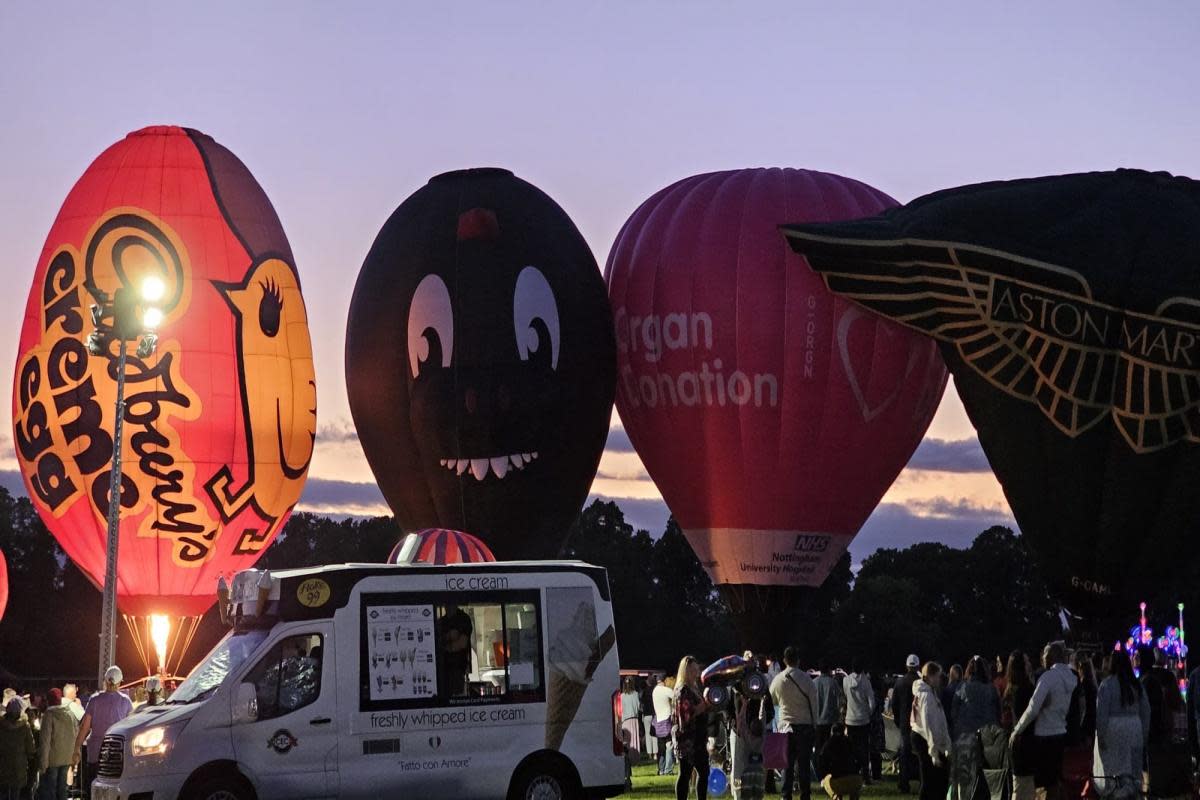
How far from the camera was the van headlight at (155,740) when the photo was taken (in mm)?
14422

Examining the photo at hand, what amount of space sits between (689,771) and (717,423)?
1213cm

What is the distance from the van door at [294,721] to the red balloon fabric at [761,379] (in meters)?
14.4

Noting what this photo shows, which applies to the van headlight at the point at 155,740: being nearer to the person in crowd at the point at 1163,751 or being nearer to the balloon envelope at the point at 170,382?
the person in crowd at the point at 1163,751

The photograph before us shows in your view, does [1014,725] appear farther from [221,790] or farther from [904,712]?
[221,790]

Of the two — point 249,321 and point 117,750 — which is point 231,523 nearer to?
point 249,321

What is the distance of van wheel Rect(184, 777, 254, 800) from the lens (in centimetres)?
1445

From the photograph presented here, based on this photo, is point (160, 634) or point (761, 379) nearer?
point (761, 379)

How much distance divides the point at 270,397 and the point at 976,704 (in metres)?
17.7

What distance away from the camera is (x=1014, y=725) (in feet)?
50.8

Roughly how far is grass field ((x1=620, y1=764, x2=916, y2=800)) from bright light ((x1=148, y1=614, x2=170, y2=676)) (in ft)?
30.1

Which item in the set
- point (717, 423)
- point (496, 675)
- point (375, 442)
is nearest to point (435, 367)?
point (375, 442)

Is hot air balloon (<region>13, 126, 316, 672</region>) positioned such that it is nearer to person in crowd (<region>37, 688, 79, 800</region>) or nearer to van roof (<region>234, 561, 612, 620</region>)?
person in crowd (<region>37, 688, 79, 800</region>)

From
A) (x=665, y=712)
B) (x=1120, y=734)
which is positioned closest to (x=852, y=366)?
(x=665, y=712)

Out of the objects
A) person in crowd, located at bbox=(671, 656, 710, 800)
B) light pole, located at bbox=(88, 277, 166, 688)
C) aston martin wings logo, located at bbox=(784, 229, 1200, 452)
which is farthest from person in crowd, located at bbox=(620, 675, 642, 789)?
person in crowd, located at bbox=(671, 656, 710, 800)
